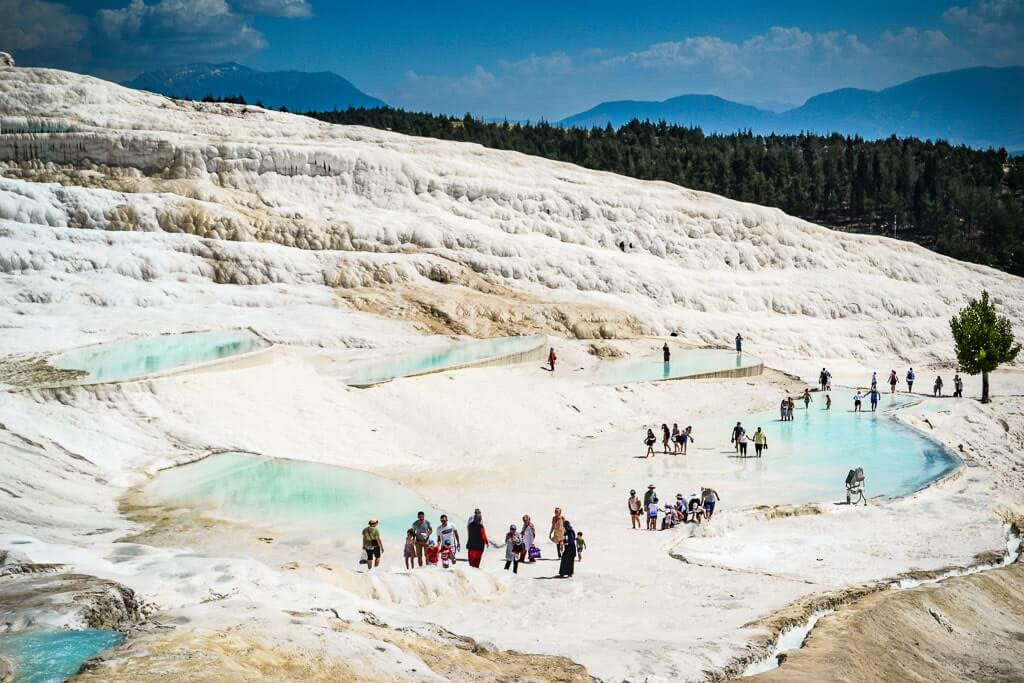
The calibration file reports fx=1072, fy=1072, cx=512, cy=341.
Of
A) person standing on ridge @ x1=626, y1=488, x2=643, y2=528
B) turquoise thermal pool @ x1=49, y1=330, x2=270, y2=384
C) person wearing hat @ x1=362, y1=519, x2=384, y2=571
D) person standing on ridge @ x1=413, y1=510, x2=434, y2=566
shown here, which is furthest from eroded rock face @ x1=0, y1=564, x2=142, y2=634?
turquoise thermal pool @ x1=49, y1=330, x2=270, y2=384

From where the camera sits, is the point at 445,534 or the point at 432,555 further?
the point at 445,534

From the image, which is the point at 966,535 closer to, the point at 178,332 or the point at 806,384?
the point at 806,384

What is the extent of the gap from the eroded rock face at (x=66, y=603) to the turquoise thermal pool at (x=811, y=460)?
11911mm

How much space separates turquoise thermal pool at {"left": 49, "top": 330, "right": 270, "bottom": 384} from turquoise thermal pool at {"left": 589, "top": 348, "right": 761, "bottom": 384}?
9.75m

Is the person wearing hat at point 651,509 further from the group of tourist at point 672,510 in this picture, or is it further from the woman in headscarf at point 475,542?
the woman in headscarf at point 475,542

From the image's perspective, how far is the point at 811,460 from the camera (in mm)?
22016

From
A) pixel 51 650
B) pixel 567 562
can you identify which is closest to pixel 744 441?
pixel 567 562

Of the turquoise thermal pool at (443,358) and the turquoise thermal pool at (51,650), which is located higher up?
the turquoise thermal pool at (443,358)

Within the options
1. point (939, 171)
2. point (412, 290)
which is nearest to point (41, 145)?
point (412, 290)

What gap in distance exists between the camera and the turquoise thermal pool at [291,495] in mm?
14750

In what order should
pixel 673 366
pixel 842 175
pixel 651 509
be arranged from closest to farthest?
pixel 651 509, pixel 673 366, pixel 842 175

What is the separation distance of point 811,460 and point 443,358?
31.7ft

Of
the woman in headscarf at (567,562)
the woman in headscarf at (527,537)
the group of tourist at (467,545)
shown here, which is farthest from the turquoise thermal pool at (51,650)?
the woman in headscarf at (527,537)

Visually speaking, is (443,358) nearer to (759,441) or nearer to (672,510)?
(759,441)
